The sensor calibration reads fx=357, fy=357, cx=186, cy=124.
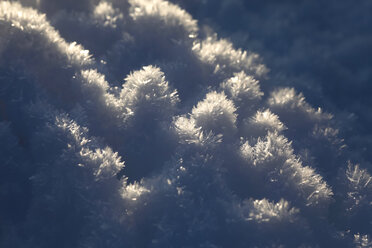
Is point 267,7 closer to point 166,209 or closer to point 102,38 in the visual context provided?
point 102,38

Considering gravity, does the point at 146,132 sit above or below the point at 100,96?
below

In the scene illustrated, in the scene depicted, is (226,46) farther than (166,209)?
Yes

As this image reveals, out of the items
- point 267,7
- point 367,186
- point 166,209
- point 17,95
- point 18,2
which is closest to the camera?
point 166,209

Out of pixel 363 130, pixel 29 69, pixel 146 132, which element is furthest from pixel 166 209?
pixel 363 130

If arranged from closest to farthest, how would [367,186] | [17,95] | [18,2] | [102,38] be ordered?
[17,95], [367,186], [18,2], [102,38]

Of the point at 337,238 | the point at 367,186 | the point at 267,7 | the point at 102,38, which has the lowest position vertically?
the point at 337,238

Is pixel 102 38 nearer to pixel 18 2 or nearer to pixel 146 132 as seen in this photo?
pixel 18 2

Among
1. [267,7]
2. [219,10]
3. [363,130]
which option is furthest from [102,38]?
[363,130]
